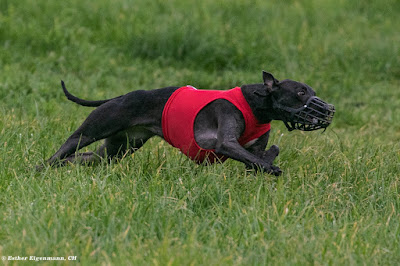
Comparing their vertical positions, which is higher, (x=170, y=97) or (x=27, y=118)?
(x=170, y=97)

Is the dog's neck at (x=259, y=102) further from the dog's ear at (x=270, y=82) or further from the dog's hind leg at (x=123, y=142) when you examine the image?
the dog's hind leg at (x=123, y=142)

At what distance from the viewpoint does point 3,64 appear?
987cm

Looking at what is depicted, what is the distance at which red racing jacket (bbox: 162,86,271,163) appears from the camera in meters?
5.20

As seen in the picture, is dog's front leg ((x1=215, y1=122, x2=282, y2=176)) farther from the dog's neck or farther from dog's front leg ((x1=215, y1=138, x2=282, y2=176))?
the dog's neck

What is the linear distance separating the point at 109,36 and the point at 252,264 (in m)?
7.93

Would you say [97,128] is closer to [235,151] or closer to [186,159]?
[186,159]

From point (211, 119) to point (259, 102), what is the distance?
402mm

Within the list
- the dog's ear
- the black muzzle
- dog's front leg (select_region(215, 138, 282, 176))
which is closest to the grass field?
dog's front leg (select_region(215, 138, 282, 176))

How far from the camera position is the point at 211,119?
208 inches

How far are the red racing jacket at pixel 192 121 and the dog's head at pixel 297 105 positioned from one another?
18 cm

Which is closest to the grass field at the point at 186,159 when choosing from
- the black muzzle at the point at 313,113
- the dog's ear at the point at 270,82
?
the black muzzle at the point at 313,113

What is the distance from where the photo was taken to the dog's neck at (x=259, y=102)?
16.8 feet

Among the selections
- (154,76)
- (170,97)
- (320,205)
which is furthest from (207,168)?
(154,76)

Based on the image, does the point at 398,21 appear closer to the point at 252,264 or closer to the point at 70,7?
the point at 70,7
